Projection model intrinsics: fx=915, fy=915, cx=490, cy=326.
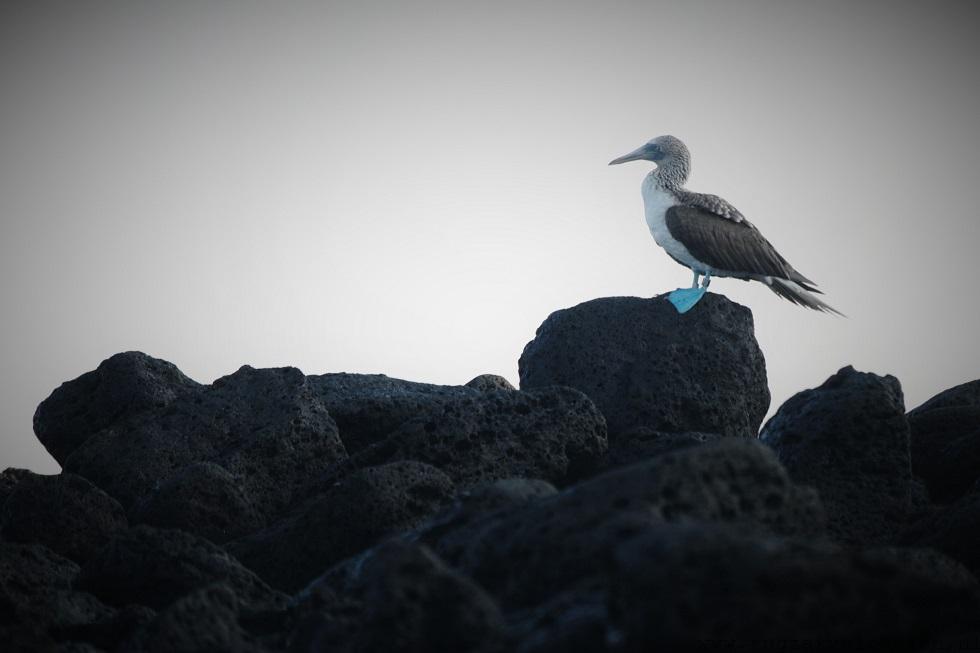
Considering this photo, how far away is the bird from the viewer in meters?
9.05

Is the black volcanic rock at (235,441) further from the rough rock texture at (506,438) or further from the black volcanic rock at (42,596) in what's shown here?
the black volcanic rock at (42,596)

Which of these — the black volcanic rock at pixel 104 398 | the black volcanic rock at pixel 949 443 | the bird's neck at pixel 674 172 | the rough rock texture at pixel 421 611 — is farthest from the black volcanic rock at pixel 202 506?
the black volcanic rock at pixel 949 443

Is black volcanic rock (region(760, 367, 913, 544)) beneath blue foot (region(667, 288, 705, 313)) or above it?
beneath

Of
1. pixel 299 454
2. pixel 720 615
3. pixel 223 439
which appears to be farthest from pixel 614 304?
pixel 720 615

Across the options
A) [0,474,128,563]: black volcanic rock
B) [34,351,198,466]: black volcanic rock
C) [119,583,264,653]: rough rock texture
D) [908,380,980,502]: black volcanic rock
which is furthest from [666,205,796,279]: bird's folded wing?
[119,583,264,653]: rough rock texture

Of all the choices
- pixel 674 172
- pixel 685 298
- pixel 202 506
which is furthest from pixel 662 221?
pixel 202 506

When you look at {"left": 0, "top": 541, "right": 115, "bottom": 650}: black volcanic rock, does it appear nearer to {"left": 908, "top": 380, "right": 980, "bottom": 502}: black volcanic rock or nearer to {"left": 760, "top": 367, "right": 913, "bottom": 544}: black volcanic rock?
{"left": 760, "top": 367, "right": 913, "bottom": 544}: black volcanic rock

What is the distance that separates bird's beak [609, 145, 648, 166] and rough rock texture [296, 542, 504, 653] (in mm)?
7453

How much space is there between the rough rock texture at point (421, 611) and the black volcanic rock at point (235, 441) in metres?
3.93

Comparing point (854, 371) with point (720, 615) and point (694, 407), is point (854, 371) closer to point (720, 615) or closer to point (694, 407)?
point (694, 407)

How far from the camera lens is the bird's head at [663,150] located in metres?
10.0

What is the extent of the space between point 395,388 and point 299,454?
1.75 metres

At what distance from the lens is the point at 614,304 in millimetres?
8703

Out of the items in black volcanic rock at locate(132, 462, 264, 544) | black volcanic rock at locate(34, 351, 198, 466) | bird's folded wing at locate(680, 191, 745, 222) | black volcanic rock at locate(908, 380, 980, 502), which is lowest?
black volcanic rock at locate(908, 380, 980, 502)
